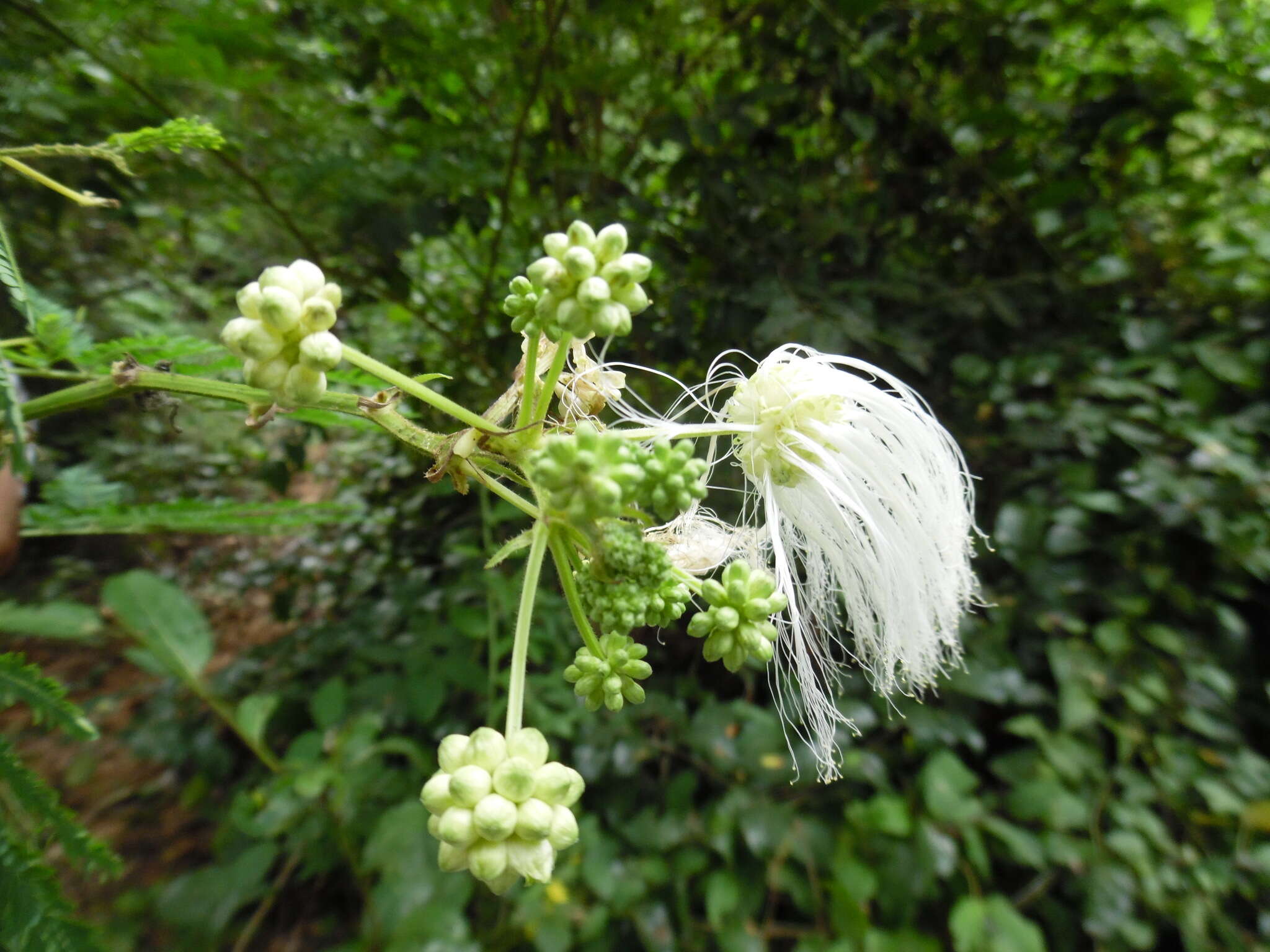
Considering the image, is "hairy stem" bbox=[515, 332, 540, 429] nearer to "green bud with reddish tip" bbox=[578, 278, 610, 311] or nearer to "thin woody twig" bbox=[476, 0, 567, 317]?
"green bud with reddish tip" bbox=[578, 278, 610, 311]

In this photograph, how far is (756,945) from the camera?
74.7 inches

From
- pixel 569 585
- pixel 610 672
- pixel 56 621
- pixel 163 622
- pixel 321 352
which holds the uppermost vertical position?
pixel 321 352

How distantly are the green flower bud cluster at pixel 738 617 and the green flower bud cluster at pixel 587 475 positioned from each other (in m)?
0.22

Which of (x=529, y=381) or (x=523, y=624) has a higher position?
(x=529, y=381)

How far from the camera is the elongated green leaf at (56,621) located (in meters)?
1.57

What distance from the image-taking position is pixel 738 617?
79cm

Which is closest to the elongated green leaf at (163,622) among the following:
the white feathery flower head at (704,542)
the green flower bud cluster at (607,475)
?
the white feathery flower head at (704,542)

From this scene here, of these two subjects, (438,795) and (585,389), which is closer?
(438,795)

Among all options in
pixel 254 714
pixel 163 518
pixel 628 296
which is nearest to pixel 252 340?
pixel 628 296

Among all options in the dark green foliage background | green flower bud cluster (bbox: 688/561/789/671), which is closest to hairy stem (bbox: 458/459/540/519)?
green flower bud cluster (bbox: 688/561/789/671)

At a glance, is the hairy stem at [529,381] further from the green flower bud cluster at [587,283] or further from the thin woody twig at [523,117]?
the thin woody twig at [523,117]

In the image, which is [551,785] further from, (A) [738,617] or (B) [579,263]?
(B) [579,263]

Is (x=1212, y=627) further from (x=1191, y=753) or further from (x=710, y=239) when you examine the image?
(x=710, y=239)

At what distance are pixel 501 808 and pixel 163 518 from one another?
2.73ft
